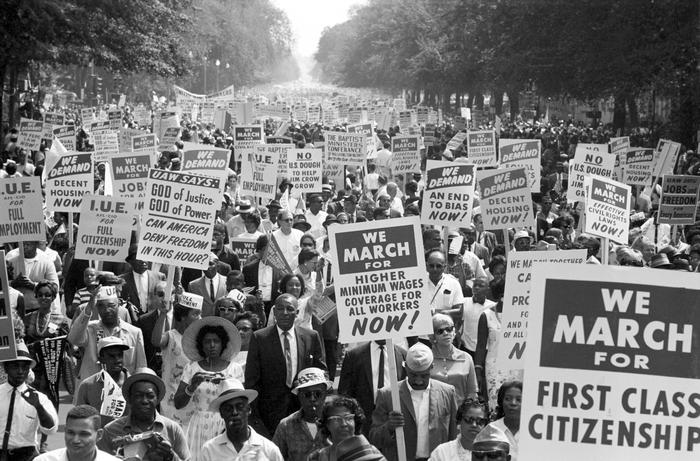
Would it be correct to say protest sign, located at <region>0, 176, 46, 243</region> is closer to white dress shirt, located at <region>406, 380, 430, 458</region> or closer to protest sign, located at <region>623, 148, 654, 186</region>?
white dress shirt, located at <region>406, 380, 430, 458</region>

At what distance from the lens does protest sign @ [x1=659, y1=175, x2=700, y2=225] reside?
18438mm

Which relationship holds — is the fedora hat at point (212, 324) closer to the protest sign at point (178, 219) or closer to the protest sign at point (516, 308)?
the protest sign at point (516, 308)

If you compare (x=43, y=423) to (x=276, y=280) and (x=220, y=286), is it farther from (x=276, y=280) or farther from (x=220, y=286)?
(x=276, y=280)

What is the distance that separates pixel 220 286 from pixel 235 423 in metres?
5.15

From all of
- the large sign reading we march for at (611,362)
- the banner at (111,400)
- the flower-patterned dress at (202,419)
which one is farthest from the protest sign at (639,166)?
the large sign reading we march for at (611,362)

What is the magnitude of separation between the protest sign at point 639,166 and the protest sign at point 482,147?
3582 millimetres

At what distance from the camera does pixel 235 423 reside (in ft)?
25.1

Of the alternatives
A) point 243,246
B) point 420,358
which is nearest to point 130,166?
point 243,246

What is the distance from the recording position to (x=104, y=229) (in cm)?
1381

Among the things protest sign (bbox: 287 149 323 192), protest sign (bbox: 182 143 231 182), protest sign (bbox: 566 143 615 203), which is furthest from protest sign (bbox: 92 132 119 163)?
protest sign (bbox: 566 143 615 203)

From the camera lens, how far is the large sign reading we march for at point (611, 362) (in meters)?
5.27

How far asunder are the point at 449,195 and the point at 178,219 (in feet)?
15.1

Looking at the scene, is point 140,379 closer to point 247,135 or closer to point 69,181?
point 69,181

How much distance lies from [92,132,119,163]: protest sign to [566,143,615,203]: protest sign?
9.52 meters
